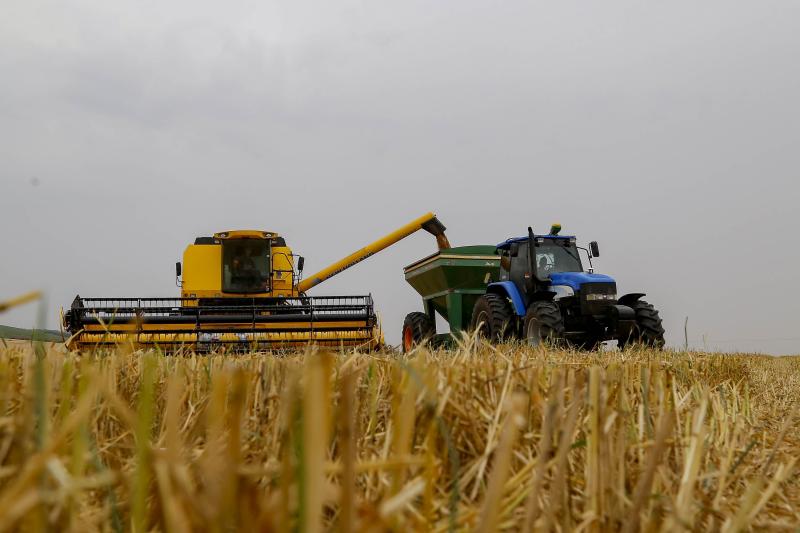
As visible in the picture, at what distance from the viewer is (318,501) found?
77 centimetres

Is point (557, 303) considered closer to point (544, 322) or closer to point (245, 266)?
point (544, 322)

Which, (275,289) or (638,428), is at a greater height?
(275,289)

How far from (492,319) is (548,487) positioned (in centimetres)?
999

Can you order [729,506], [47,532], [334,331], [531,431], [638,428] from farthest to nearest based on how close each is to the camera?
[334,331], [638,428], [531,431], [729,506], [47,532]

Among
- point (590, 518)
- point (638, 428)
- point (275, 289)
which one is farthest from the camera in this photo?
point (275, 289)

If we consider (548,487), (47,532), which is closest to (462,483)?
(548,487)

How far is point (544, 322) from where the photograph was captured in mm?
10219

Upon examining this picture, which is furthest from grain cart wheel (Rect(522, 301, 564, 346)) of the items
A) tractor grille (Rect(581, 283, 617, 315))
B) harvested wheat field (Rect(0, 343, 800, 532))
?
harvested wheat field (Rect(0, 343, 800, 532))

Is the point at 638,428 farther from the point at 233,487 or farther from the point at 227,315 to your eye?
the point at 227,315

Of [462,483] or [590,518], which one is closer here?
[590,518]

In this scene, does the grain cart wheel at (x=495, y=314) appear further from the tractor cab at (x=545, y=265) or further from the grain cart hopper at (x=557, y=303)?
the tractor cab at (x=545, y=265)

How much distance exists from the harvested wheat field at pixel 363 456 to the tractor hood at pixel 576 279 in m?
7.82

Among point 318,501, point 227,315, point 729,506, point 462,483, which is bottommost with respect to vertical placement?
point 729,506

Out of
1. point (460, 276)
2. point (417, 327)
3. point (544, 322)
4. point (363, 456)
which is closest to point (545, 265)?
point (544, 322)
